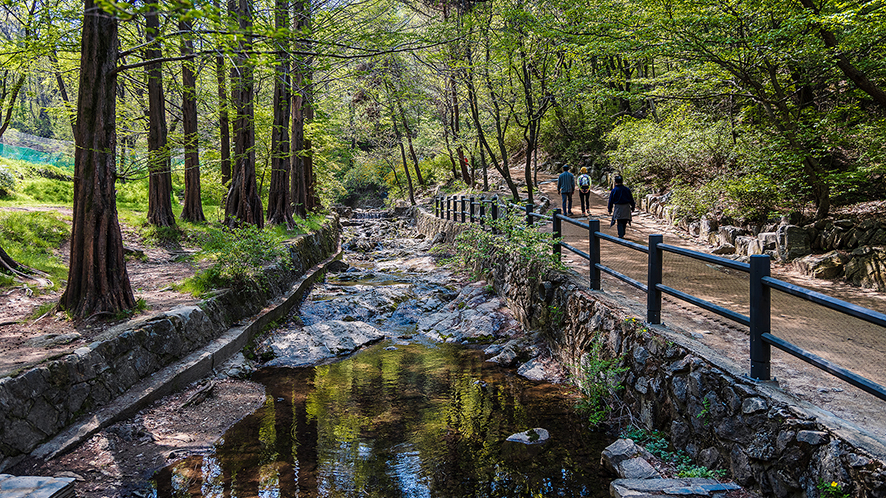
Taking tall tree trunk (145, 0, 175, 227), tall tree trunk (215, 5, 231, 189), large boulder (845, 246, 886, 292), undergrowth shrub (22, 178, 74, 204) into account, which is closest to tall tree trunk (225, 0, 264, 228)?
tall tree trunk (215, 5, 231, 189)

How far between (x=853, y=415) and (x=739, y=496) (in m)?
0.95

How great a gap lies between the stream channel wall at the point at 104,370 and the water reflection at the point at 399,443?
1.09m

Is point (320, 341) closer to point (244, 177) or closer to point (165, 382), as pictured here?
point (165, 382)

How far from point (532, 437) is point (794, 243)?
6569 millimetres

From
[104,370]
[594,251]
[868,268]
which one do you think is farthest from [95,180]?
[868,268]

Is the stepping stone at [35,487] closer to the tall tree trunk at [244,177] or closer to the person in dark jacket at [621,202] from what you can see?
the tall tree trunk at [244,177]

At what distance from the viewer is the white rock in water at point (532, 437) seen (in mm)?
4789

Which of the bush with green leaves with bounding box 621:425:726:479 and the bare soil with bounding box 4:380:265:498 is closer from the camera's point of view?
the bush with green leaves with bounding box 621:425:726:479

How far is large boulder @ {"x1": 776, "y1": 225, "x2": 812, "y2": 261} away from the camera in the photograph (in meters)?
8.36

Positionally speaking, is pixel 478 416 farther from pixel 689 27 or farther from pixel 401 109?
pixel 401 109

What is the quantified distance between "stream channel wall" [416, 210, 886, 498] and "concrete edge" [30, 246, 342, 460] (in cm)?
478

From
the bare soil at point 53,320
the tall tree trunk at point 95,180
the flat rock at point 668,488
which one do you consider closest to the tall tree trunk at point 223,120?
the bare soil at point 53,320

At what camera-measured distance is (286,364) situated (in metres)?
7.41

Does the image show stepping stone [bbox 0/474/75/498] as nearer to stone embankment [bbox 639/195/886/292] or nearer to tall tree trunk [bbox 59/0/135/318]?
tall tree trunk [bbox 59/0/135/318]
